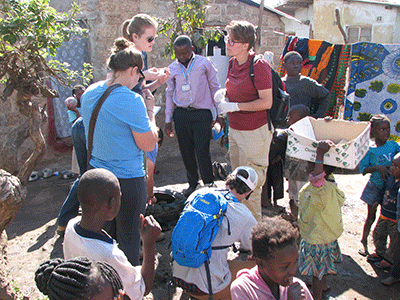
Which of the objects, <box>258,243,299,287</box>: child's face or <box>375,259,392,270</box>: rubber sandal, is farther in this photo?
<box>375,259,392,270</box>: rubber sandal

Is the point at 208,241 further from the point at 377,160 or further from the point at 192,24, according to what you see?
the point at 192,24

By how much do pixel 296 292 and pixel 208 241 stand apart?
76 centimetres

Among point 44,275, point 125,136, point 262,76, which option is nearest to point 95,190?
point 44,275

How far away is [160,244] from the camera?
3.61 m

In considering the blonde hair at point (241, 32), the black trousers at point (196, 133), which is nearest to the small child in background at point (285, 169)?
the black trousers at point (196, 133)

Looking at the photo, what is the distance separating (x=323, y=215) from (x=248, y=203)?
906 mm

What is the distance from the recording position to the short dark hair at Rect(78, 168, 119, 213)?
5.80 ft

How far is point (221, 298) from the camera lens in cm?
244

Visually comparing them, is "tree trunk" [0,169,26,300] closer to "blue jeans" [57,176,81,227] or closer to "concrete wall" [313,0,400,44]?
"blue jeans" [57,176,81,227]

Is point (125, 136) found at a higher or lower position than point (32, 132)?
higher

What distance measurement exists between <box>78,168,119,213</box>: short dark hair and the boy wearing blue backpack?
2.47ft

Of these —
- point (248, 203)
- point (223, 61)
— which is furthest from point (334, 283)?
point (223, 61)

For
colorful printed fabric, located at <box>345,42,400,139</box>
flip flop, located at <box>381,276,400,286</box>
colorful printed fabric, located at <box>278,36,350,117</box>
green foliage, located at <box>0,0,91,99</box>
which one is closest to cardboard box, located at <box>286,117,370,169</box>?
flip flop, located at <box>381,276,400,286</box>

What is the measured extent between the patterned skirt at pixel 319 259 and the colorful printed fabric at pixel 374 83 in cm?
542
